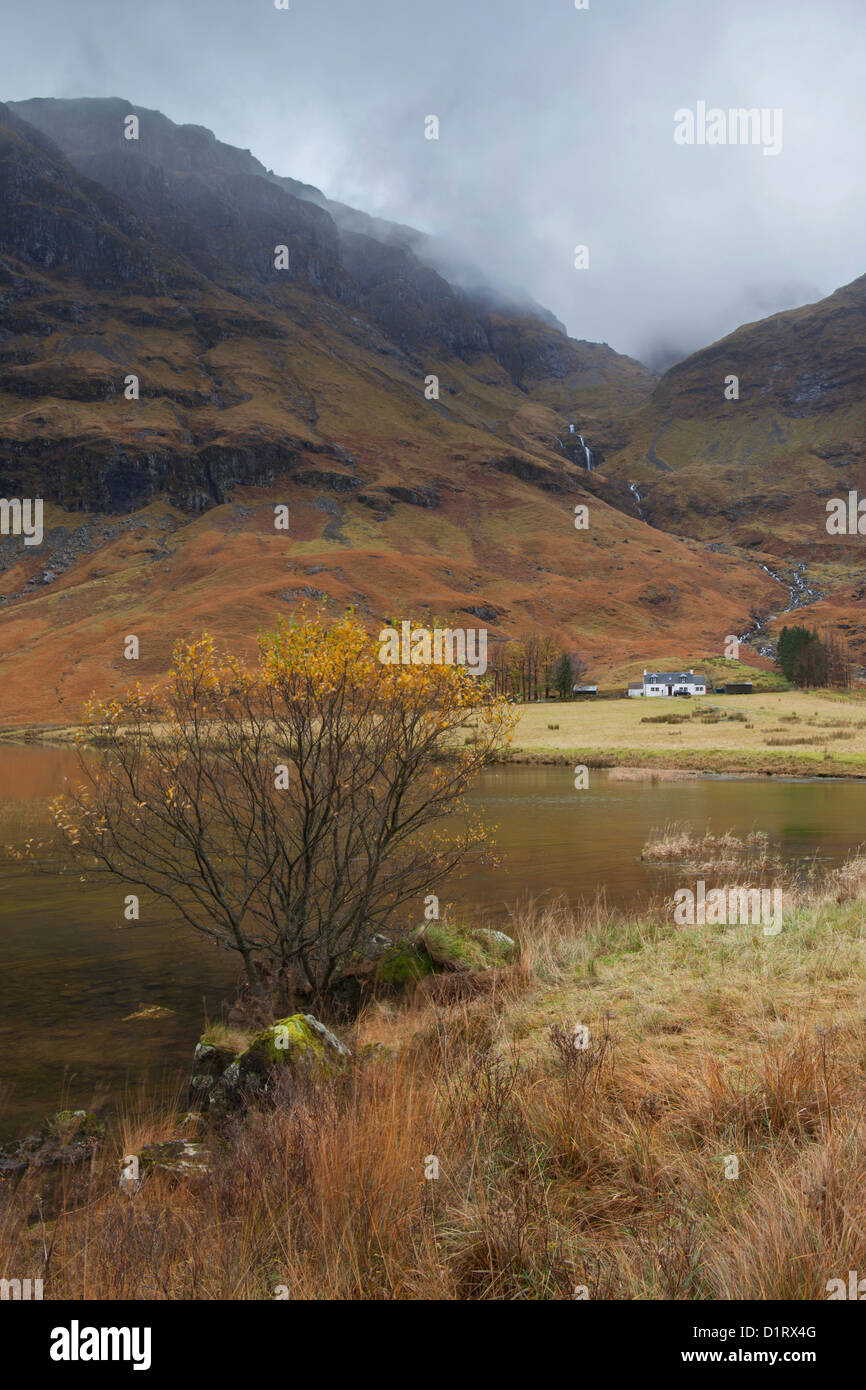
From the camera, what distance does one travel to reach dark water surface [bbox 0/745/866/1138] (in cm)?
965

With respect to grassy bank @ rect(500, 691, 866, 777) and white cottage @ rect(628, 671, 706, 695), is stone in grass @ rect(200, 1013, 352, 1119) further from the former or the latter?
white cottage @ rect(628, 671, 706, 695)

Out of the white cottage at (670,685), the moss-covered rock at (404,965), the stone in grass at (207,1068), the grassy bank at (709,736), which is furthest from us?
the white cottage at (670,685)

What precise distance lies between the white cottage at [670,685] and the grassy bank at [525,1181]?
109 metres

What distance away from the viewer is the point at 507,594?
558 ft

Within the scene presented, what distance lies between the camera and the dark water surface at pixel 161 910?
9.65 meters

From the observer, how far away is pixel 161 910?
18406 mm

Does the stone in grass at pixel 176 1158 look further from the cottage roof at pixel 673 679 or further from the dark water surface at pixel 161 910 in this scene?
the cottage roof at pixel 673 679

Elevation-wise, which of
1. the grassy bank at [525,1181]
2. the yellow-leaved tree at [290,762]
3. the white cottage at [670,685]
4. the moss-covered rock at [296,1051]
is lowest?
the moss-covered rock at [296,1051]

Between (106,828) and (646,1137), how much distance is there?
8.44 m

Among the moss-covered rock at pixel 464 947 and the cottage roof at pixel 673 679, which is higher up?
the cottage roof at pixel 673 679

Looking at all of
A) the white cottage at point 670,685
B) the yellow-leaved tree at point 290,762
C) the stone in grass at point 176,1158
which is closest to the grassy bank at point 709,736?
the white cottage at point 670,685
